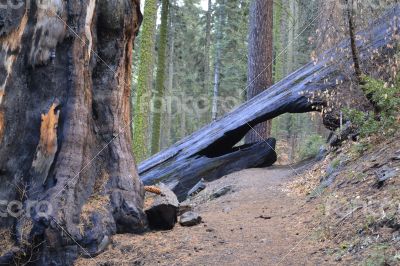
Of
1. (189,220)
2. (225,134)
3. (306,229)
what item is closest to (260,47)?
(225,134)

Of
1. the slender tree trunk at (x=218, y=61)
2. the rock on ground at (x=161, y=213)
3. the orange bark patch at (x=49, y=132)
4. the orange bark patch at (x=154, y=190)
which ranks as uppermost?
the slender tree trunk at (x=218, y=61)

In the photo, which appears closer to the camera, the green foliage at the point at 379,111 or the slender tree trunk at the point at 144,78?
the green foliage at the point at 379,111

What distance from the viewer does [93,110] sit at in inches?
249

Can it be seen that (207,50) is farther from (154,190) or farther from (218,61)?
(154,190)

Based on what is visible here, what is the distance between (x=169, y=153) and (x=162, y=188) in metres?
4.48

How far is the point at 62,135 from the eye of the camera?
5676 millimetres

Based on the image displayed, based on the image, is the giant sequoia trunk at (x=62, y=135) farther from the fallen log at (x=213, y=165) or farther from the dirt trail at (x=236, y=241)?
the fallen log at (x=213, y=165)

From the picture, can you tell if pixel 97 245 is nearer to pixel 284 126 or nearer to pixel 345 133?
pixel 345 133

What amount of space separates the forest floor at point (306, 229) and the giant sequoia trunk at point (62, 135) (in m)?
0.44

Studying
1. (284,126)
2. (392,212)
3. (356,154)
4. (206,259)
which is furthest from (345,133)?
(284,126)

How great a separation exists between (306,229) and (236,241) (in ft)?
3.09

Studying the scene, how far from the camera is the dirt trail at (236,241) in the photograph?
4945 mm

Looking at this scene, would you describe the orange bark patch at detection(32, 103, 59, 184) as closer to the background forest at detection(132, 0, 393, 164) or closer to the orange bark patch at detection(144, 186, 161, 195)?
the orange bark patch at detection(144, 186, 161, 195)

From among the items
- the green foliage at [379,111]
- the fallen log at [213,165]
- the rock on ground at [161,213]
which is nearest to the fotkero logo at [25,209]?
the rock on ground at [161,213]
